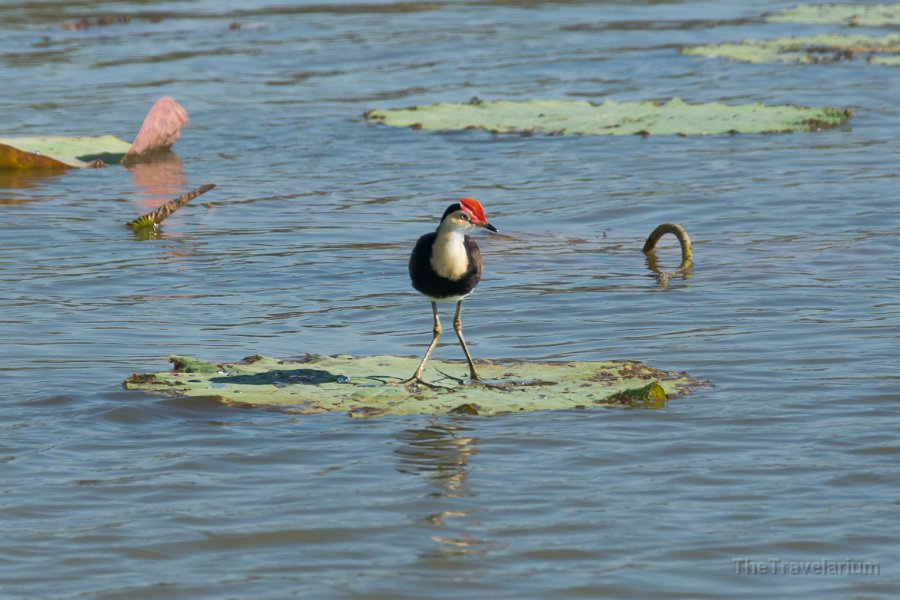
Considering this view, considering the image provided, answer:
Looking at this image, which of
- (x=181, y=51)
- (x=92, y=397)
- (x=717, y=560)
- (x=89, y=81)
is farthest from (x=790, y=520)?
(x=181, y=51)

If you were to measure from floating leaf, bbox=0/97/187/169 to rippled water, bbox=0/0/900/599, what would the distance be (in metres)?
0.18

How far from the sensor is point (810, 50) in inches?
745

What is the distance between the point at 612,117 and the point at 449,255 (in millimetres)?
8368

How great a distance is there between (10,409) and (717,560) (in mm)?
3339

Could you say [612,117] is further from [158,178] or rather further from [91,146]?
[91,146]

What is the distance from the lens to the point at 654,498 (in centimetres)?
550

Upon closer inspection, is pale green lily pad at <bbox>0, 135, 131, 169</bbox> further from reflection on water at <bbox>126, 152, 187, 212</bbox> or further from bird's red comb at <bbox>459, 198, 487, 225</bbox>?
bird's red comb at <bbox>459, 198, 487, 225</bbox>

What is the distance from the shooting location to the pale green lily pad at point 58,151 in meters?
13.0

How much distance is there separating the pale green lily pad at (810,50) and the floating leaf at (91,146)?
7.91m

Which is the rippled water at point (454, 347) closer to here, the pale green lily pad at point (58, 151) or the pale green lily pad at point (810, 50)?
the pale green lily pad at point (58, 151)

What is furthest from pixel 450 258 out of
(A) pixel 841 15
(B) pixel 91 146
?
(A) pixel 841 15

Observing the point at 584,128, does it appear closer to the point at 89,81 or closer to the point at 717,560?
the point at 89,81

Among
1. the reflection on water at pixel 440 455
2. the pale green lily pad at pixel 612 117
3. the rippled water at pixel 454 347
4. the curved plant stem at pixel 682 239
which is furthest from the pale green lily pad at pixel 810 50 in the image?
the reflection on water at pixel 440 455

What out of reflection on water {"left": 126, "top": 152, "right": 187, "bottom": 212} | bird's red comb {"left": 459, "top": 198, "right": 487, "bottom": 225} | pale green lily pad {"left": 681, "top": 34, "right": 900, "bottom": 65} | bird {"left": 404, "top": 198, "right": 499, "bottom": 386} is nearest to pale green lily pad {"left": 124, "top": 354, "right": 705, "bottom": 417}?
bird {"left": 404, "top": 198, "right": 499, "bottom": 386}
